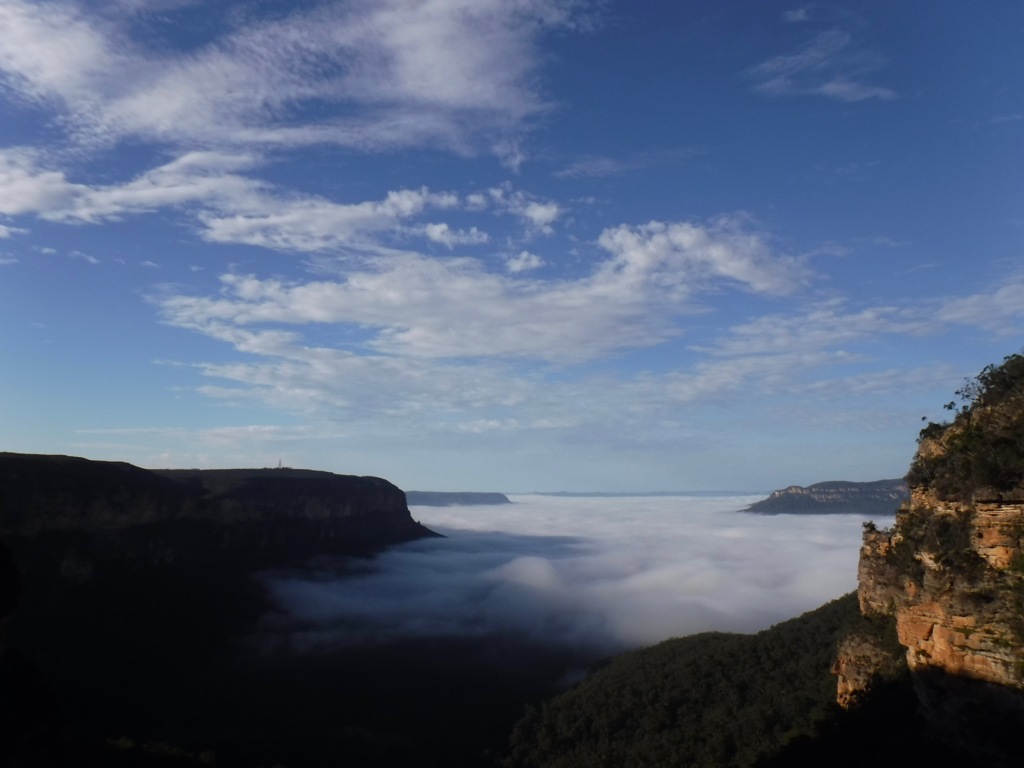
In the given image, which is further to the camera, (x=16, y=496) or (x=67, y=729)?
(x=16, y=496)

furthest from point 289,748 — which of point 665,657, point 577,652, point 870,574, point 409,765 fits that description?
point 870,574

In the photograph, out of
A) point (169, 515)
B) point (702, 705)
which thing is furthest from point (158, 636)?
point (702, 705)

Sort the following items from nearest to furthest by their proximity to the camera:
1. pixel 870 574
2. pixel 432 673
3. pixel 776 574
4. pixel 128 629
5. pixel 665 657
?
pixel 870 574 < pixel 665 657 < pixel 128 629 < pixel 432 673 < pixel 776 574

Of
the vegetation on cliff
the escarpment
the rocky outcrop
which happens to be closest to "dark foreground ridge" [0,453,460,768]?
the rocky outcrop

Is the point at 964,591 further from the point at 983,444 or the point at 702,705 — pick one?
the point at 702,705

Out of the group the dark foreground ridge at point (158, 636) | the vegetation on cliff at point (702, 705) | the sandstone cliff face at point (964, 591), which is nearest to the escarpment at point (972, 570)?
the sandstone cliff face at point (964, 591)

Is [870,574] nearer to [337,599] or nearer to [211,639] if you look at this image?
[211,639]

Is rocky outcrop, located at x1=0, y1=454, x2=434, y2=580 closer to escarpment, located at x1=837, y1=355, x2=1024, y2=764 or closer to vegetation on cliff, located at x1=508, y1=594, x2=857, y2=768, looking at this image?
vegetation on cliff, located at x1=508, y1=594, x2=857, y2=768

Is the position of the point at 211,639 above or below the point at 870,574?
below
